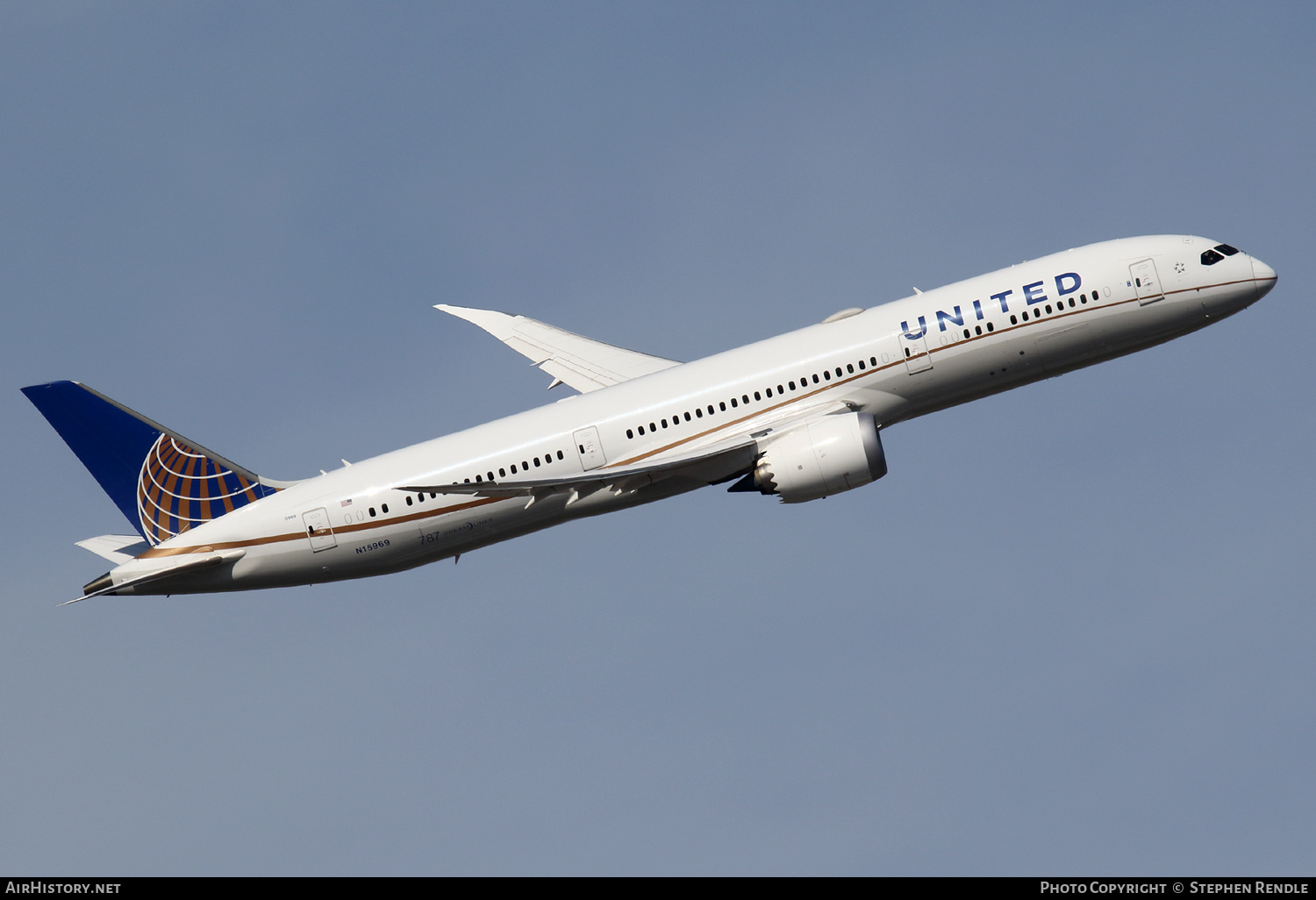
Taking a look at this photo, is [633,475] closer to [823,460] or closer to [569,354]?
[823,460]

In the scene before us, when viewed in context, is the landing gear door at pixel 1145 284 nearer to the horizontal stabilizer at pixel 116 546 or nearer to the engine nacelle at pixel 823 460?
the engine nacelle at pixel 823 460

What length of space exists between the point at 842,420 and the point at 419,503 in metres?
18.1

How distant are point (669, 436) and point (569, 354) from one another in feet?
48.3

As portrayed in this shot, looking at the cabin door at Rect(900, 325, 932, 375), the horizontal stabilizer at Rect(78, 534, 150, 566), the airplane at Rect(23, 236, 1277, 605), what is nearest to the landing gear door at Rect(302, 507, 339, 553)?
the airplane at Rect(23, 236, 1277, 605)

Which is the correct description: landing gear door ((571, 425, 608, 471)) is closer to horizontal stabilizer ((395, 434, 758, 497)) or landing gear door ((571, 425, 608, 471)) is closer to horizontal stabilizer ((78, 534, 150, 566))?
horizontal stabilizer ((395, 434, 758, 497))

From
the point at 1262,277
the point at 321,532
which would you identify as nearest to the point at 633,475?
the point at 321,532

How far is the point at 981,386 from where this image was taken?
5775 cm

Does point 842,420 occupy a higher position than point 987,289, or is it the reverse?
point 987,289

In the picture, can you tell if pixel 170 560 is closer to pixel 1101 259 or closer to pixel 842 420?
pixel 842 420

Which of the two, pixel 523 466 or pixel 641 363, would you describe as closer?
pixel 523 466
